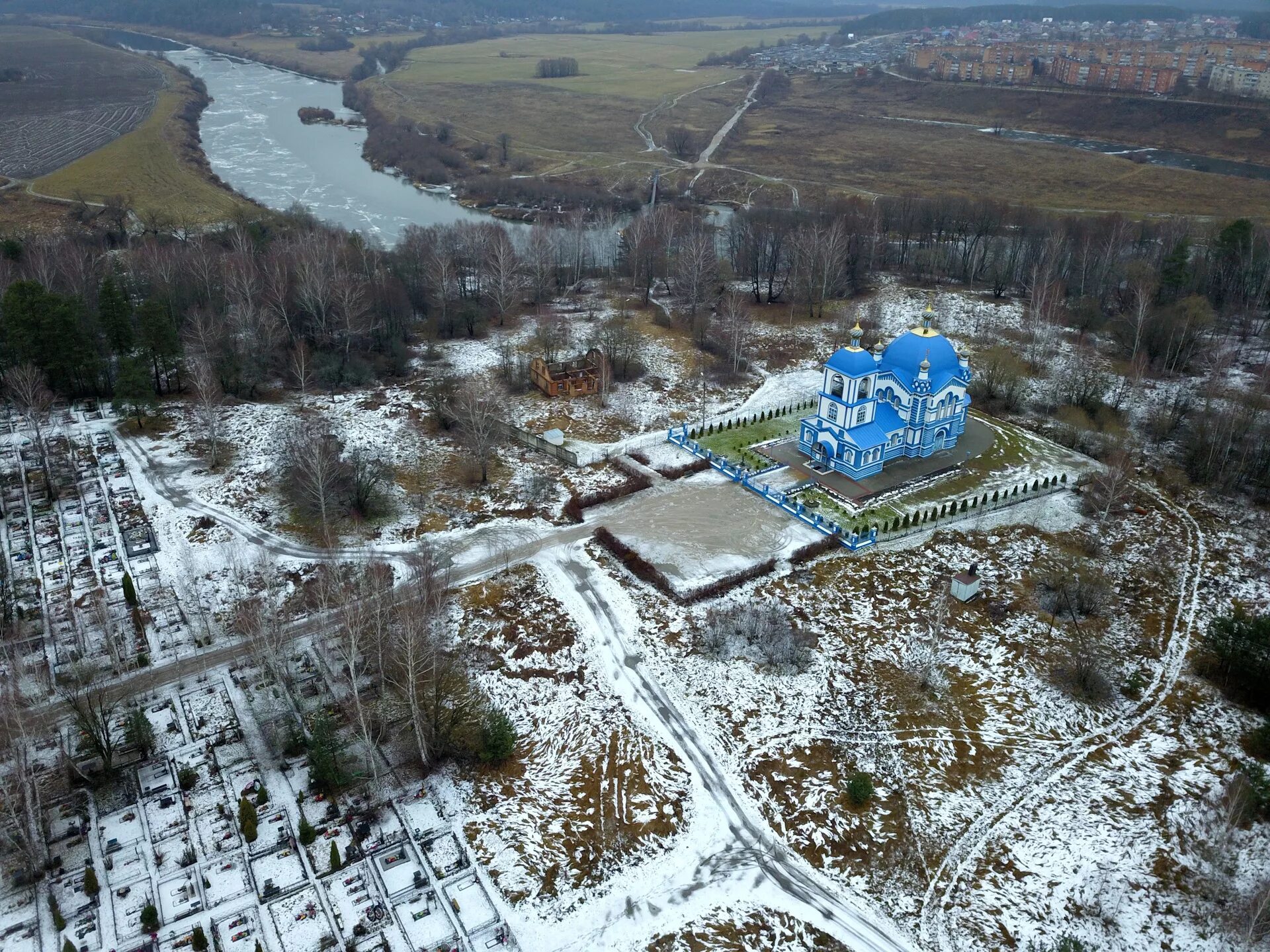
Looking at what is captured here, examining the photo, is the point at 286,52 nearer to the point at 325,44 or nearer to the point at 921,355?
the point at 325,44

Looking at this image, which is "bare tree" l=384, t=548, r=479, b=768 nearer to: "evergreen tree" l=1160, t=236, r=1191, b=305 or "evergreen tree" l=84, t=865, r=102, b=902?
"evergreen tree" l=84, t=865, r=102, b=902

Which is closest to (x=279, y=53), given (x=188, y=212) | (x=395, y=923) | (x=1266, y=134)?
(x=188, y=212)

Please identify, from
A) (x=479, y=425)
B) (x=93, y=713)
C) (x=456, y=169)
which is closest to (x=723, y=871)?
(x=93, y=713)

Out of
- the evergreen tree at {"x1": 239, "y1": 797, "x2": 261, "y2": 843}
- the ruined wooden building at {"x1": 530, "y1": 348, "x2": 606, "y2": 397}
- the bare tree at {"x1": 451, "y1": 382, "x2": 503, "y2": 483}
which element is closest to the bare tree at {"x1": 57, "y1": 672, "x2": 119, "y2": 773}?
the evergreen tree at {"x1": 239, "y1": 797, "x2": 261, "y2": 843}

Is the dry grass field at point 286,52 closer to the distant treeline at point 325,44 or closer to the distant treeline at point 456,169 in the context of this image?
the distant treeline at point 325,44

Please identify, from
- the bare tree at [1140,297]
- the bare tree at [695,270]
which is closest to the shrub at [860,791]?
the bare tree at [1140,297]

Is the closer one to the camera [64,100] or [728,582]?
[728,582]

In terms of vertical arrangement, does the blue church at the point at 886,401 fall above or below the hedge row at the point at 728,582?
above
